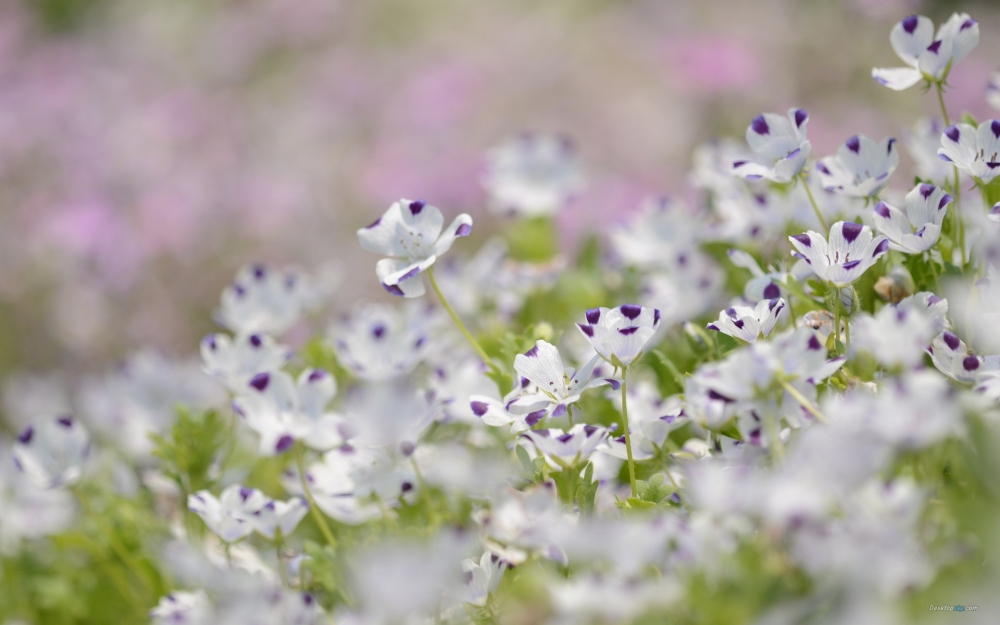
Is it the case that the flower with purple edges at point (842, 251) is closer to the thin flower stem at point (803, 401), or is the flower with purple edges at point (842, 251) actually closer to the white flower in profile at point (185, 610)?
the thin flower stem at point (803, 401)

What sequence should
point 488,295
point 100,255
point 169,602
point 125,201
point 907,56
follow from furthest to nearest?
point 125,201 → point 100,255 → point 488,295 → point 907,56 → point 169,602

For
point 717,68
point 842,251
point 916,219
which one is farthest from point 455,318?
point 717,68

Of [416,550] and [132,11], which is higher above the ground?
[416,550]

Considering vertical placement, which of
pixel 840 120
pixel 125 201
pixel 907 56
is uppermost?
pixel 907 56

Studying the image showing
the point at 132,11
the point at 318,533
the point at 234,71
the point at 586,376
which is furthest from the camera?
the point at 132,11

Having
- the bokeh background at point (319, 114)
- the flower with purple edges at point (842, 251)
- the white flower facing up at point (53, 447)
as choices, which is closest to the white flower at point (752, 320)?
the flower with purple edges at point (842, 251)

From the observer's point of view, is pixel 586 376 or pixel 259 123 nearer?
pixel 586 376

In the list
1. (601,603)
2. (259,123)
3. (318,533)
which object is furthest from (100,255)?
(601,603)

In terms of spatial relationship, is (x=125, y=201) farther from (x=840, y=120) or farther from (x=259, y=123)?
(x=840, y=120)

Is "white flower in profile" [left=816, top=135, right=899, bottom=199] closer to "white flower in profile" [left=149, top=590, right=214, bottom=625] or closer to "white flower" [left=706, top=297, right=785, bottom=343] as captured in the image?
"white flower" [left=706, top=297, right=785, bottom=343]
